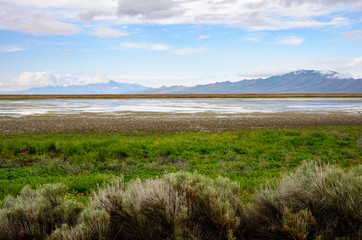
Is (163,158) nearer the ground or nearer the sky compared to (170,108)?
nearer the ground

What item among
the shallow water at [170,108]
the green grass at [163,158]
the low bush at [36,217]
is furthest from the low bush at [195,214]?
the shallow water at [170,108]

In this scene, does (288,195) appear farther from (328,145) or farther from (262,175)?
(328,145)

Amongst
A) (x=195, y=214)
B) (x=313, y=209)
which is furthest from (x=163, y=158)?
(x=313, y=209)

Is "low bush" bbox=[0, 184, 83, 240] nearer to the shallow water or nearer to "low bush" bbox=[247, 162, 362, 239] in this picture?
"low bush" bbox=[247, 162, 362, 239]

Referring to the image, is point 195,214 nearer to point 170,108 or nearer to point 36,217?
point 36,217

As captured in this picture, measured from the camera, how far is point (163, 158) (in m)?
13.6

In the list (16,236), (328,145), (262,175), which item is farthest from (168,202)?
(328,145)

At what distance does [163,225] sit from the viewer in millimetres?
4828

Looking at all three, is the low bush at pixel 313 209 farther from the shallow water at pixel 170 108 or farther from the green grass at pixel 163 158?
the shallow water at pixel 170 108

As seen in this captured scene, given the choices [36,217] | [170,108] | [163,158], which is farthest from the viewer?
[170,108]

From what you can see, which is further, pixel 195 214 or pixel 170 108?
pixel 170 108

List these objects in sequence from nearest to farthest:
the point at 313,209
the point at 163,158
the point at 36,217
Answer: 1. the point at 36,217
2. the point at 313,209
3. the point at 163,158

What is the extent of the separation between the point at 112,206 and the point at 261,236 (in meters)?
2.47

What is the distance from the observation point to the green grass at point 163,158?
406 inches
